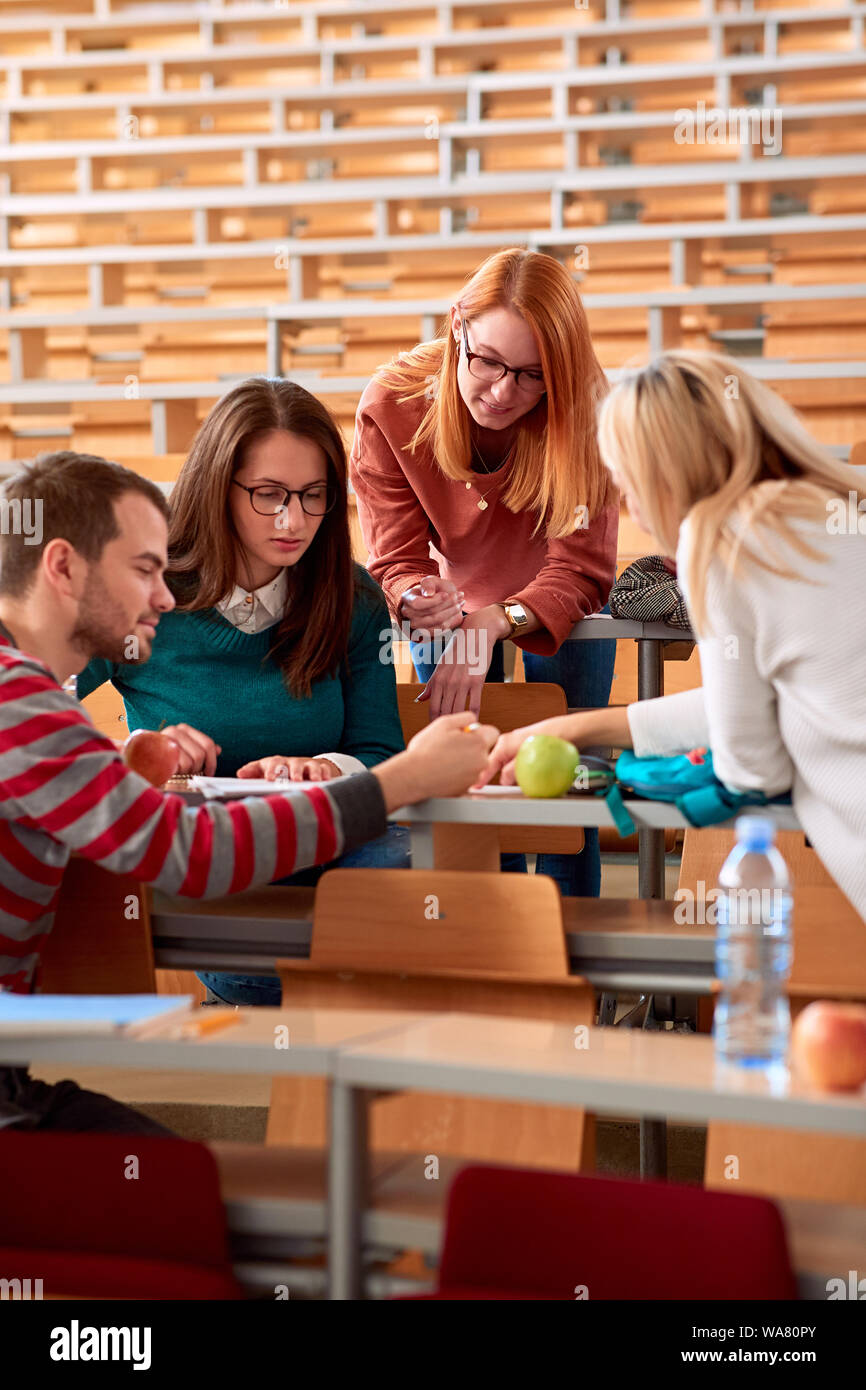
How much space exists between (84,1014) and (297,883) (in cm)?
99

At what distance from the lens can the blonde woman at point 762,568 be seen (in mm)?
1414

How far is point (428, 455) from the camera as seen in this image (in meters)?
2.37

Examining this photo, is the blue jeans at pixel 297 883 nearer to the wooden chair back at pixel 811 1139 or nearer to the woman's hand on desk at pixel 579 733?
the woman's hand on desk at pixel 579 733

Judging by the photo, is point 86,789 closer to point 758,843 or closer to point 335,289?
point 758,843

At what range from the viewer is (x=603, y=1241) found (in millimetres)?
1086

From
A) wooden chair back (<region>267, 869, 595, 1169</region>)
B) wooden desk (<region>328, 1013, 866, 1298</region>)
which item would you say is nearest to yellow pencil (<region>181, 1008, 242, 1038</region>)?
wooden desk (<region>328, 1013, 866, 1298</region>)

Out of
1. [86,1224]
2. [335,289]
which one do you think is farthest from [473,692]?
[335,289]

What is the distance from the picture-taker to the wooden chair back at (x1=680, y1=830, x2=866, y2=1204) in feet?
4.74

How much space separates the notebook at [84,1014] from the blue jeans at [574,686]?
1334 millimetres

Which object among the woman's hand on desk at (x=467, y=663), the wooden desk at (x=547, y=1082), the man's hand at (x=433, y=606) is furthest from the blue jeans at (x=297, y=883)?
the wooden desk at (x=547, y=1082)

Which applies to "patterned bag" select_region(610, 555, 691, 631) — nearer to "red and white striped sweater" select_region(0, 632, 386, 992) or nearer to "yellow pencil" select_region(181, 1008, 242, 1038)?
"red and white striped sweater" select_region(0, 632, 386, 992)

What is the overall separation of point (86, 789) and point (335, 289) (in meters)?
5.63

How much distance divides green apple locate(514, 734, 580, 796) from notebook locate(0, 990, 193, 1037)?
0.55 metres
